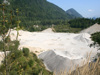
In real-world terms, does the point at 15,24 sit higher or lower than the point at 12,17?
lower

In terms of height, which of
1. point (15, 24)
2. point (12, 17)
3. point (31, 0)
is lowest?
point (15, 24)

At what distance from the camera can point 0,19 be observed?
2.45 metres

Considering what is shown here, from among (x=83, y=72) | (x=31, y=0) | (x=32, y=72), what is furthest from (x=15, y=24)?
(x=31, y=0)

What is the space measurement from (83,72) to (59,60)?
11919mm

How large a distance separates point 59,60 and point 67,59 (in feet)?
3.55

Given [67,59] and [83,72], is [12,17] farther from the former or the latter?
[67,59]

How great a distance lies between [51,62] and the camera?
1434 cm

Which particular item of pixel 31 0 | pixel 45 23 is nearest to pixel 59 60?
pixel 45 23

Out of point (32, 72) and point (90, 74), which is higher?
point (90, 74)

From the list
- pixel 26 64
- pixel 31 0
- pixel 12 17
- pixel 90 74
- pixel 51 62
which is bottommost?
pixel 51 62

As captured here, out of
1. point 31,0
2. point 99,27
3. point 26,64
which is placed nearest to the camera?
point 26,64

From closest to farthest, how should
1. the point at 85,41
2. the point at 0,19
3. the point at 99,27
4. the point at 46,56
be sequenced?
the point at 0,19 → the point at 46,56 → the point at 85,41 → the point at 99,27

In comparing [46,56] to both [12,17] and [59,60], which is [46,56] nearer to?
[59,60]

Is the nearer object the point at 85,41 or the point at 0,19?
the point at 0,19
